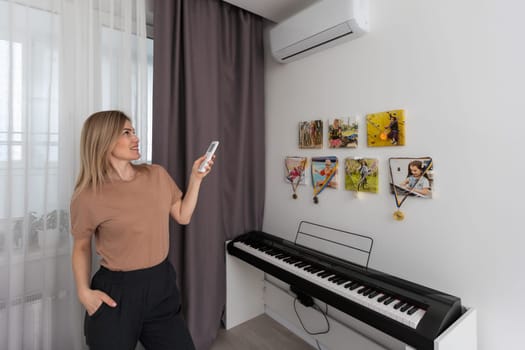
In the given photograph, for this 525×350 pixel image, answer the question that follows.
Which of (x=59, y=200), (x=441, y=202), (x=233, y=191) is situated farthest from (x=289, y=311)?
(x=59, y=200)

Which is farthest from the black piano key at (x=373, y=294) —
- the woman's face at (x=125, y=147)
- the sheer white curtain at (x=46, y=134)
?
the sheer white curtain at (x=46, y=134)

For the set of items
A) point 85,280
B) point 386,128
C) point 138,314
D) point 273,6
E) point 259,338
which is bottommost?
point 259,338

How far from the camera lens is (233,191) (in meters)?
2.19

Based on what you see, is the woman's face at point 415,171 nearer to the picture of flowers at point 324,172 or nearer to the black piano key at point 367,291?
the picture of flowers at point 324,172

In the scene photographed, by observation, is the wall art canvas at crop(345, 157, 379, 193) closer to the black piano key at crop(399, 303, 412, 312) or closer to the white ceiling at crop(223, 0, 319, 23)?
the black piano key at crop(399, 303, 412, 312)

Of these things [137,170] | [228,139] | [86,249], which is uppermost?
[228,139]

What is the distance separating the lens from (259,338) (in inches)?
80.8

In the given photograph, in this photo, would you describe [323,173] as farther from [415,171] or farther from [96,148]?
[96,148]

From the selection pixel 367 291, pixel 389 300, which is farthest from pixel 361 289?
pixel 389 300

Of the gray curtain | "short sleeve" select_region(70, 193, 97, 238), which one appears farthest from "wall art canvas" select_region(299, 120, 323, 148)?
"short sleeve" select_region(70, 193, 97, 238)

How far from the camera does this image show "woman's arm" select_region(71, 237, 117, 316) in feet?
3.66

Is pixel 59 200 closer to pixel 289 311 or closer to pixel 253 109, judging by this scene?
pixel 253 109

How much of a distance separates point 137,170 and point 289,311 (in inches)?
62.7

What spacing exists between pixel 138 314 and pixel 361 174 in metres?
1.36
